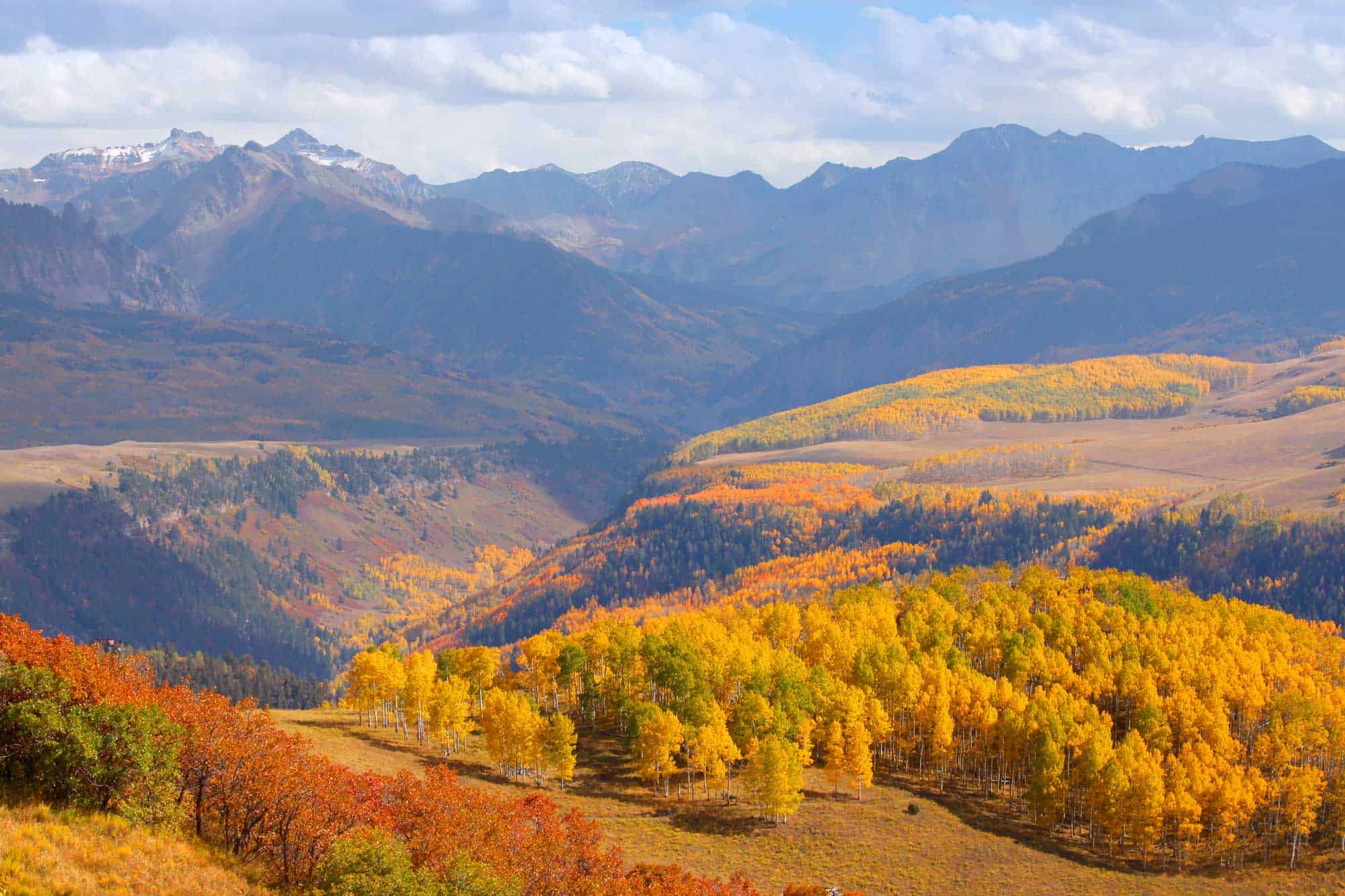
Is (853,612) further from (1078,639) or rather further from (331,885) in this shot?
(331,885)

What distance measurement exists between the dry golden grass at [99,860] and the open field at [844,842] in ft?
159

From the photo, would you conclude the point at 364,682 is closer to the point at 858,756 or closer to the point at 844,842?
the point at 858,756

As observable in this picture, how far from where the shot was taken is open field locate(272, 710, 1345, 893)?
125 metres

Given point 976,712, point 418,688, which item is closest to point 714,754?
point 976,712

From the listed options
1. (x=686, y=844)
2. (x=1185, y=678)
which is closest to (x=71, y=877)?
(x=686, y=844)

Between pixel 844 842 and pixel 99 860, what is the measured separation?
79.6 metres

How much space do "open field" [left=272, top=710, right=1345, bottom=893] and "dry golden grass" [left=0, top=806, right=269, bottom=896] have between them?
48.4 m

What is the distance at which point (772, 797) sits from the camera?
131m

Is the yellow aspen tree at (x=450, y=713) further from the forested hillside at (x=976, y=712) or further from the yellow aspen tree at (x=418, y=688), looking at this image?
the yellow aspen tree at (x=418, y=688)

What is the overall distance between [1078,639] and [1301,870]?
5548 cm

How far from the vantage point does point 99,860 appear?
73.8 meters

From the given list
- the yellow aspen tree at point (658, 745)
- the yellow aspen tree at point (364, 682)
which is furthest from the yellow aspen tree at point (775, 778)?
the yellow aspen tree at point (364, 682)

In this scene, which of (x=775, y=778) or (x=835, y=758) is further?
(x=835, y=758)

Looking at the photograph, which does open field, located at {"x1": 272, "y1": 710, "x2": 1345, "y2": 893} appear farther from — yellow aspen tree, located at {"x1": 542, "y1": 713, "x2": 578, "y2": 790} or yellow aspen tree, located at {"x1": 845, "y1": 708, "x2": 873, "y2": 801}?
yellow aspen tree, located at {"x1": 542, "y1": 713, "x2": 578, "y2": 790}
